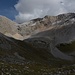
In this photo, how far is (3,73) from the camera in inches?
1104

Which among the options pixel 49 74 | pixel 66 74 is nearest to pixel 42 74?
pixel 49 74

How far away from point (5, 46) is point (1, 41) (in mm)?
4811

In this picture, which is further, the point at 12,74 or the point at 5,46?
the point at 5,46

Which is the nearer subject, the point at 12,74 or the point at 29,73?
the point at 12,74

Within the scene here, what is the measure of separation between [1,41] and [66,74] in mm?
66068

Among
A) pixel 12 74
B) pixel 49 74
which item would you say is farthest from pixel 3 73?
pixel 49 74

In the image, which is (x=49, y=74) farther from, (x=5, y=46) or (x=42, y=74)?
(x=5, y=46)

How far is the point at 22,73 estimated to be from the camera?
97.8 feet

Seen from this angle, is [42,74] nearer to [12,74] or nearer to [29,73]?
[29,73]

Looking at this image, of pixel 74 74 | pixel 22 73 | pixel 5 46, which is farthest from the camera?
pixel 5 46

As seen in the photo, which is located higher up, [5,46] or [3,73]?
[5,46]

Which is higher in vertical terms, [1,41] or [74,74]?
[1,41]

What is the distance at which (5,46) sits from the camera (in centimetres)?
8831

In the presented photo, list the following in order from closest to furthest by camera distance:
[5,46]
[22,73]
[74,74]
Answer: [74,74] < [22,73] < [5,46]
